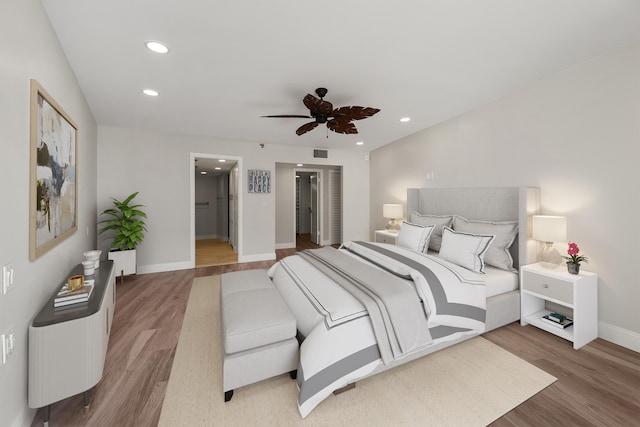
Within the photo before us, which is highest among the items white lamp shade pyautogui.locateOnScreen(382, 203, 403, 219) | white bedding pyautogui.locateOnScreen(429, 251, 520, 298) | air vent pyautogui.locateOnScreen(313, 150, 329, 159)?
air vent pyautogui.locateOnScreen(313, 150, 329, 159)

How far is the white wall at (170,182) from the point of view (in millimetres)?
4137

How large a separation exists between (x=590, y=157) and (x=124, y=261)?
597cm

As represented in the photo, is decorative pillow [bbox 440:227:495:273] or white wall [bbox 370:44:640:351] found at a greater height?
white wall [bbox 370:44:640:351]

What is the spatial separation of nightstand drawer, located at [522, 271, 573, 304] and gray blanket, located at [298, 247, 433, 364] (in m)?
1.41

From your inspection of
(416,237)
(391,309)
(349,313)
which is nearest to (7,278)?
(349,313)

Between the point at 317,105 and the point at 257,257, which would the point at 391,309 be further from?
the point at 257,257

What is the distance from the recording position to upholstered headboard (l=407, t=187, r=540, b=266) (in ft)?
8.86

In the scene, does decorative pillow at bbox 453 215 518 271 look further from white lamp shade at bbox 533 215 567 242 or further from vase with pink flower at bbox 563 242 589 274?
vase with pink flower at bbox 563 242 589 274

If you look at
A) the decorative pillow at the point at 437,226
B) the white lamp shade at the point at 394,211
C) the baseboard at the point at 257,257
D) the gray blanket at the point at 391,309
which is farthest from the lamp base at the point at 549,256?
the baseboard at the point at 257,257

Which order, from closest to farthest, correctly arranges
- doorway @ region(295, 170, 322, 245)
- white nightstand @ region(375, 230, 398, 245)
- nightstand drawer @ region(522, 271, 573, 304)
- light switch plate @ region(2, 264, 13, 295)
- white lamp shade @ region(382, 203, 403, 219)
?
light switch plate @ region(2, 264, 13, 295) → nightstand drawer @ region(522, 271, 573, 304) → white nightstand @ region(375, 230, 398, 245) → white lamp shade @ region(382, 203, 403, 219) → doorway @ region(295, 170, 322, 245)

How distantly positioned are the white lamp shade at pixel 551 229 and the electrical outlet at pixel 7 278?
3928mm

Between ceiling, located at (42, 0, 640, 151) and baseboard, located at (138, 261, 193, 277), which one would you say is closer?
ceiling, located at (42, 0, 640, 151)

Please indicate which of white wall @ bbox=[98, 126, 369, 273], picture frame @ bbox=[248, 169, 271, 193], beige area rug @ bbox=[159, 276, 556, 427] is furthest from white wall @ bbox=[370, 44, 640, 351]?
picture frame @ bbox=[248, 169, 271, 193]

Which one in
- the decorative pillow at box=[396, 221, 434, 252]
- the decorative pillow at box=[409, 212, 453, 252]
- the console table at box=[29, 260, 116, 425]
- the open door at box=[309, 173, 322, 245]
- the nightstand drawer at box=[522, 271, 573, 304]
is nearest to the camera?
the console table at box=[29, 260, 116, 425]
